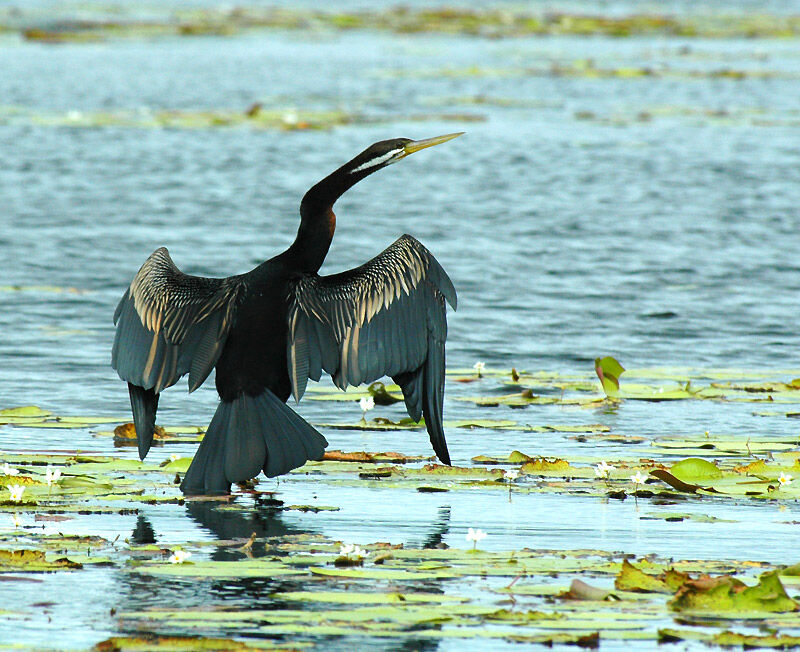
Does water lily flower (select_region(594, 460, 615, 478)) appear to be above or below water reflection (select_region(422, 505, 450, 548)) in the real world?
above

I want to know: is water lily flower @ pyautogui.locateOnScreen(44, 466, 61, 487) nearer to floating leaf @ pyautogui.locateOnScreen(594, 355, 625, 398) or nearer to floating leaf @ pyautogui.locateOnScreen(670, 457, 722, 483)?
floating leaf @ pyautogui.locateOnScreen(670, 457, 722, 483)

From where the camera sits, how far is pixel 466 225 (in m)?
14.2

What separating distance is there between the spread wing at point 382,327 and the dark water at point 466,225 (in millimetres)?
399

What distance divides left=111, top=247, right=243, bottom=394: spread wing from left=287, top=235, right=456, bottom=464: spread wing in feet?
0.96

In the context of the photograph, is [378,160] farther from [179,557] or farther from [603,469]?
[179,557]

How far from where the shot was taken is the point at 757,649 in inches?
165

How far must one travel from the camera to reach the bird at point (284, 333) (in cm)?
627

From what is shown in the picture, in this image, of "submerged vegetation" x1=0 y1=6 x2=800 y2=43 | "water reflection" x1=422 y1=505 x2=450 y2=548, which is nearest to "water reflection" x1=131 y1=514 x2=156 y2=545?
"water reflection" x1=422 y1=505 x2=450 y2=548

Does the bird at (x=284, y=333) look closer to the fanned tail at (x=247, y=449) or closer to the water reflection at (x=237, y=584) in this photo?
the fanned tail at (x=247, y=449)

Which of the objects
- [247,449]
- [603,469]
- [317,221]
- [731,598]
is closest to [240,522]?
[247,449]

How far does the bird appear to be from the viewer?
6266mm

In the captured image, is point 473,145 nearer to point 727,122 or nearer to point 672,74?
point 727,122

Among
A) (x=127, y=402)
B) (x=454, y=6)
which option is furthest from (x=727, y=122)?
(x=454, y=6)

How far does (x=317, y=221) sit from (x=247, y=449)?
1.26 metres
